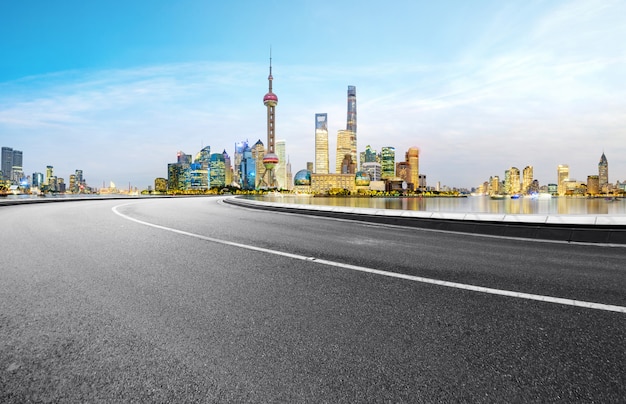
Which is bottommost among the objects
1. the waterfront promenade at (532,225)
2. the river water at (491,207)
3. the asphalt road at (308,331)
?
the river water at (491,207)

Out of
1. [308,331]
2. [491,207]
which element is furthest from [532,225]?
[491,207]

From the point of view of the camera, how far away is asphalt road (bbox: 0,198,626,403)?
2.26m

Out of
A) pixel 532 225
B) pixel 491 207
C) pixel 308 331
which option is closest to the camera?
pixel 308 331

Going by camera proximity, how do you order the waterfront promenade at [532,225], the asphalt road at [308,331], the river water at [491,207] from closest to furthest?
the asphalt road at [308,331] → the waterfront promenade at [532,225] → the river water at [491,207]

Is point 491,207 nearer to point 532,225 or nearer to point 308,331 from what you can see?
point 532,225

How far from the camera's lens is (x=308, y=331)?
311 centimetres

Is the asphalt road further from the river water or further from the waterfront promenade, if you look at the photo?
the river water

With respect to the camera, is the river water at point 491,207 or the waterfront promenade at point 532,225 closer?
the waterfront promenade at point 532,225

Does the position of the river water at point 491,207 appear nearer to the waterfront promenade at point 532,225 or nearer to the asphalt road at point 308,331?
the waterfront promenade at point 532,225

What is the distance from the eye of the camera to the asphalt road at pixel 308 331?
2262 mm

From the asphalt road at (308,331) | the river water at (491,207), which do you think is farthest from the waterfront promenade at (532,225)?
the river water at (491,207)

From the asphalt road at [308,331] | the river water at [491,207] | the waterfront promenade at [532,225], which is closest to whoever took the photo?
the asphalt road at [308,331]

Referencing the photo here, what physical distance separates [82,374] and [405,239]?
7.86 meters

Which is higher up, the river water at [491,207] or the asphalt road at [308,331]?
the asphalt road at [308,331]
